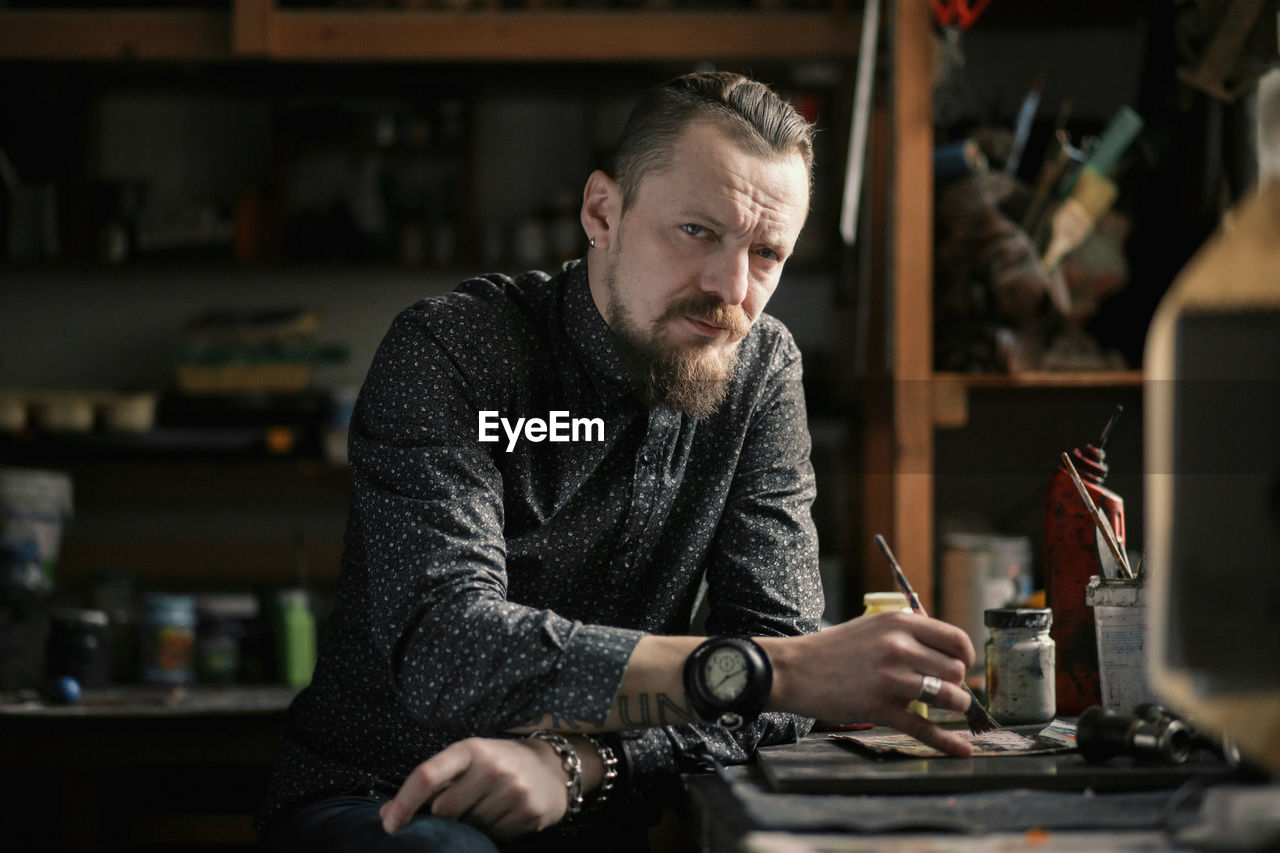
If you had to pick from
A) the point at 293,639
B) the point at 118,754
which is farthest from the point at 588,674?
the point at 293,639

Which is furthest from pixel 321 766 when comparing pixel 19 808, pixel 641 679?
pixel 19 808

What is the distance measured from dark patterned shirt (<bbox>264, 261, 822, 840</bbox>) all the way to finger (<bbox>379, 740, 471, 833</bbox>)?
0.41 ft

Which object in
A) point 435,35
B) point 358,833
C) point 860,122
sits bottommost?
point 358,833

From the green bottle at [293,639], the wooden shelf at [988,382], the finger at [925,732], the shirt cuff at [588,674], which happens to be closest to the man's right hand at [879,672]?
the finger at [925,732]

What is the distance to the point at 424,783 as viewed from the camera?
0.99 metres

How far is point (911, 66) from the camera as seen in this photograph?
237 centimetres

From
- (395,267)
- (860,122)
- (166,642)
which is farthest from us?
(395,267)

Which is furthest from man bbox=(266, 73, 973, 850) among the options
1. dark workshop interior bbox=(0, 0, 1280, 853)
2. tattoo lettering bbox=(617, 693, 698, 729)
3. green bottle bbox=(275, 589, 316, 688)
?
green bottle bbox=(275, 589, 316, 688)

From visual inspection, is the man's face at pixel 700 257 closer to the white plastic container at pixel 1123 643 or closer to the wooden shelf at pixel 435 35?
the white plastic container at pixel 1123 643

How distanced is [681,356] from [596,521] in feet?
0.66

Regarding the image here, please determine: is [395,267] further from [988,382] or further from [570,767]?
[570,767]

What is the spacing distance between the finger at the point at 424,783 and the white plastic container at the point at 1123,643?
23.9 inches

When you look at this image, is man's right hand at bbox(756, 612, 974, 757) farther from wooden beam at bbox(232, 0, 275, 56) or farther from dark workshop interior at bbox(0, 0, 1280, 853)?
wooden beam at bbox(232, 0, 275, 56)

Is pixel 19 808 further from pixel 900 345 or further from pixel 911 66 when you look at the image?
pixel 911 66
